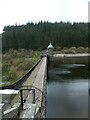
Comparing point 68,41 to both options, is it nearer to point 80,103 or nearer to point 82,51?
point 82,51

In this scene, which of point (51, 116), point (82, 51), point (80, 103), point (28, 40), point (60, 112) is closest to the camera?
point (51, 116)

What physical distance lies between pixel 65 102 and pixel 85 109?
1.55 meters

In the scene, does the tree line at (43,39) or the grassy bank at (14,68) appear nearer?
the grassy bank at (14,68)

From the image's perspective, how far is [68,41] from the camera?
62406 millimetres

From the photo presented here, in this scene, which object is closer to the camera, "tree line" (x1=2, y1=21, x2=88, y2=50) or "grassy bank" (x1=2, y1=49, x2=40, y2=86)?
"grassy bank" (x1=2, y1=49, x2=40, y2=86)

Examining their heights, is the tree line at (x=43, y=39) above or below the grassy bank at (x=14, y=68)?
above

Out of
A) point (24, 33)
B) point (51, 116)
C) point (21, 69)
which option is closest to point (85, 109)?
point (51, 116)

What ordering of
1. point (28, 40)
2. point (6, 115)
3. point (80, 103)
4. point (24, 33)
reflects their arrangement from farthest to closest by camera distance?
point (24, 33) → point (28, 40) → point (80, 103) → point (6, 115)

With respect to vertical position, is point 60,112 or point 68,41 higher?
point 68,41

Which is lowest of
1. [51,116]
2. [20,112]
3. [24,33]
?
[51,116]

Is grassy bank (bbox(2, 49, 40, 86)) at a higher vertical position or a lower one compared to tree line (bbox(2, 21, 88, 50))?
lower

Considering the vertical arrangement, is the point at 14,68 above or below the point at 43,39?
below

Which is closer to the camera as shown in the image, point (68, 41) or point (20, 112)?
point (20, 112)

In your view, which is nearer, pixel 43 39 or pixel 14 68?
pixel 14 68
